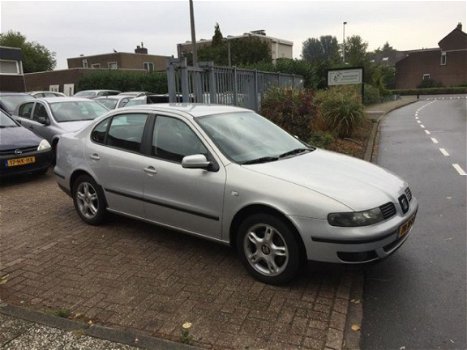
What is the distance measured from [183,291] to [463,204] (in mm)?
4684

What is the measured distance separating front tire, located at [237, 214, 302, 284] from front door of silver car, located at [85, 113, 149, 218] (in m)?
1.45

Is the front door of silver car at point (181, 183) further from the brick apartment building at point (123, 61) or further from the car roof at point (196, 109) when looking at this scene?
the brick apartment building at point (123, 61)

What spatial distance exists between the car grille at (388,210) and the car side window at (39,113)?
8676 millimetres

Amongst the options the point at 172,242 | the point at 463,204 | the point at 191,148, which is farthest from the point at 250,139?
the point at 463,204

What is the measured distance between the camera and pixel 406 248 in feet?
16.1

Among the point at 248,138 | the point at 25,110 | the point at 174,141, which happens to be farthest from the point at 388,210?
the point at 25,110

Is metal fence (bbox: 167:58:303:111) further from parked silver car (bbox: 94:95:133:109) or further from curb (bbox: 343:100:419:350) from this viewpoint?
curb (bbox: 343:100:419:350)

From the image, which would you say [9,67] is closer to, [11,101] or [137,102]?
[11,101]

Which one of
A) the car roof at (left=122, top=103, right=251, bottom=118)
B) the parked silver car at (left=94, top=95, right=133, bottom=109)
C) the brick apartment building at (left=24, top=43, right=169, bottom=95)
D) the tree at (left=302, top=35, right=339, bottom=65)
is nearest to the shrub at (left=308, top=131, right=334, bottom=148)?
the car roof at (left=122, top=103, right=251, bottom=118)

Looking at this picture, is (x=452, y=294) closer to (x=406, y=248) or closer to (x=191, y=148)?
(x=406, y=248)

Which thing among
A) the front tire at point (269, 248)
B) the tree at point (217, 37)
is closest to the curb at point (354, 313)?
the front tire at point (269, 248)

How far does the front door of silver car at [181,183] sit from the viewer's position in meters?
4.23

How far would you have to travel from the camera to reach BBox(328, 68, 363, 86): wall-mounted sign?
2109 cm

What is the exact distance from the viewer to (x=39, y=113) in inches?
415
